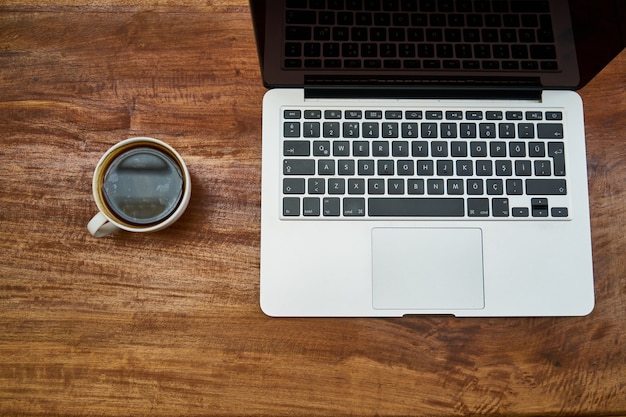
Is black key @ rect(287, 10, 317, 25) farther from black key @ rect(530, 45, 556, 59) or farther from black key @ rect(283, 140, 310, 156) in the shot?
black key @ rect(530, 45, 556, 59)

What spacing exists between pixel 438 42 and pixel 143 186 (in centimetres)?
40

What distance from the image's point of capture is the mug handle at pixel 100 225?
0.68 meters

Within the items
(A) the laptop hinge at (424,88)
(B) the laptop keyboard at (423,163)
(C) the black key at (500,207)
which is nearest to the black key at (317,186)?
(B) the laptop keyboard at (423,163)

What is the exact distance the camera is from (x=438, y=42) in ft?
2.29

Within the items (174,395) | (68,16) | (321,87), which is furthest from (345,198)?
(68,16)

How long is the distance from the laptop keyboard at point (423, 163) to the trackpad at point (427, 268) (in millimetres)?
27

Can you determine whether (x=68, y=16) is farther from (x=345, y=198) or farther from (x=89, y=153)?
(x=345, y=198)

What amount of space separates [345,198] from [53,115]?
400 mm

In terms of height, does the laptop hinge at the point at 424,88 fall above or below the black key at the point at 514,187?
above

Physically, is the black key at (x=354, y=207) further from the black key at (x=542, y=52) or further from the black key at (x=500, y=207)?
the black key at (x=542, y=52)

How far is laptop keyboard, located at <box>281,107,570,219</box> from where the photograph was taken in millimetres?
722

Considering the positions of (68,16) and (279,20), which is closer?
(279,20)

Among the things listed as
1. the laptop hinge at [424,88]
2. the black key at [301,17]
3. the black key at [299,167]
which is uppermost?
the black key at [301,17]

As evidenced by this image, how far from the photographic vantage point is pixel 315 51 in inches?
27.9
